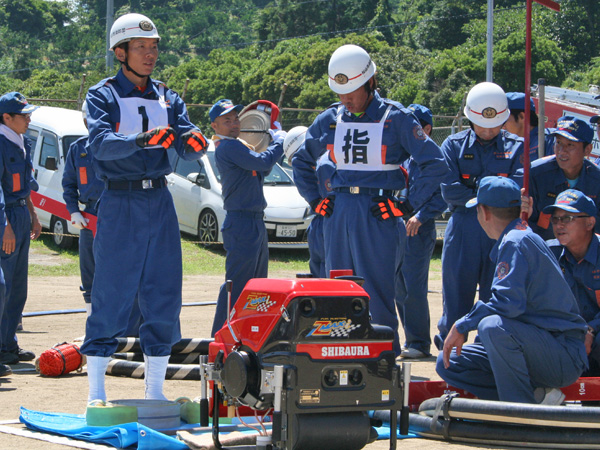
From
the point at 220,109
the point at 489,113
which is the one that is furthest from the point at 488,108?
the point at 220,109

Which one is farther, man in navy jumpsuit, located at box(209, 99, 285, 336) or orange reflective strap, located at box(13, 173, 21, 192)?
man in navy jumpsuit, located at box(209, 99, 285, 336)

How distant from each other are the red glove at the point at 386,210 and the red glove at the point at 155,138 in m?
1.61

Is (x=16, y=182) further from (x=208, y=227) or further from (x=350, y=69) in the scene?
(x=208, y=227)

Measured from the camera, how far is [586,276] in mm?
6238

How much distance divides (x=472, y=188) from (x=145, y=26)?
3086 millimetres

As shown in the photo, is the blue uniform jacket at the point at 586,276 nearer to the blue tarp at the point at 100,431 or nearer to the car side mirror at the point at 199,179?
the blue tarp at the point at 100,431

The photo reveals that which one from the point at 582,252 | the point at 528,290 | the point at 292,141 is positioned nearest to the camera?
the point at 528,290

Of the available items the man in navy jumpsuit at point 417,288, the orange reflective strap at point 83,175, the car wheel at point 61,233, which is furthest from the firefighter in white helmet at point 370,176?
the car wheel at point 61,233

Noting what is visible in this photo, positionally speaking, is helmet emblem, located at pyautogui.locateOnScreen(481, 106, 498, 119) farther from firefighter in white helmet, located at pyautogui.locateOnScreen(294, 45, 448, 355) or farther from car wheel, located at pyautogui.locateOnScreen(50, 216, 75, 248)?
car wheel, located at pyautogui.locateOnScreen(50, 216, 75, 248)

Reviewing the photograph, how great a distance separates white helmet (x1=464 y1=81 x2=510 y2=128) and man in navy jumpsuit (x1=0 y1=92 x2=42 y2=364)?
159 inches

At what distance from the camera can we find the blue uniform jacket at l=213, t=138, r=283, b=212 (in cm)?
835

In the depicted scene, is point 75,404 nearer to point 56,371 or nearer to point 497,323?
point 56,371

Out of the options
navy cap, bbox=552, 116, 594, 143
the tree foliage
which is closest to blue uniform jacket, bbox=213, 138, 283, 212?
navy cap, bbox=552, 116, 594, 143

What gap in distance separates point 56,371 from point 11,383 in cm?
Result: 37
